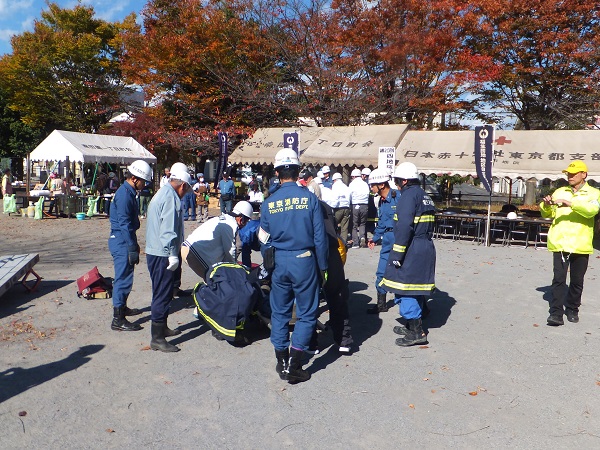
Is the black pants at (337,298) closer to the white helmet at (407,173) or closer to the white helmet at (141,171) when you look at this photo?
the white helmet at (407,173)

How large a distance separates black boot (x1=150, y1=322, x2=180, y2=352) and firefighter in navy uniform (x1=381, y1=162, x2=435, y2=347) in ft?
7.33

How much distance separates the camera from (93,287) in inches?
285

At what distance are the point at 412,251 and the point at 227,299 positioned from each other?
189 cm

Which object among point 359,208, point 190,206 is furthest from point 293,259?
point 190,206

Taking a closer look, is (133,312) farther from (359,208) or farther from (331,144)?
(331,144)

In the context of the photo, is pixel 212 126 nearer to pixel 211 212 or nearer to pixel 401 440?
pixel 211 212

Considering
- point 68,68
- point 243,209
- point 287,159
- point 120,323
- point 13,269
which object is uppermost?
point 68,68

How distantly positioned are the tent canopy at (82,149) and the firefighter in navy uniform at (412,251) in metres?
15.4

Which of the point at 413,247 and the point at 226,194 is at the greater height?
the point at 226,194

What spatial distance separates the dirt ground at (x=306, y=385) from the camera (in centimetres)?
366

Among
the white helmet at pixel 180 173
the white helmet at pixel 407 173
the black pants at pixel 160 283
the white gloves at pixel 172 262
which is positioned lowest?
the black pants at pixel 160 283

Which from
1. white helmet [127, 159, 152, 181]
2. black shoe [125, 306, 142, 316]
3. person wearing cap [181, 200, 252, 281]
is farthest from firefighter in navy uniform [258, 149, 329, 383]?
black shoe [125, 306, 142, 316]

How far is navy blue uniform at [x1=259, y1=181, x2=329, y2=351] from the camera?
14.6 ft

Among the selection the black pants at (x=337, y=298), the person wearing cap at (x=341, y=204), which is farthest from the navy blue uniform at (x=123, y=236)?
the person wearing cap at (x=341, y=204)
